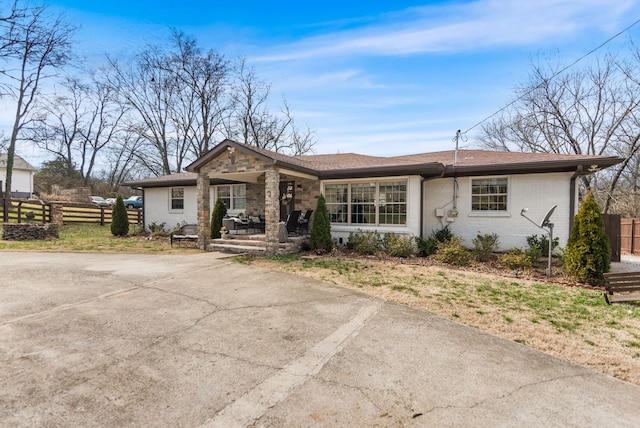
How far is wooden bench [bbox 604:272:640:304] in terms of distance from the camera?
5521 millimetres

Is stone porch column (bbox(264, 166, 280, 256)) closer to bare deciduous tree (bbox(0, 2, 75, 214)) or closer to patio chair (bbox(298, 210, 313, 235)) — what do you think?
patio chair (bbox(298, 210, 313, 235))

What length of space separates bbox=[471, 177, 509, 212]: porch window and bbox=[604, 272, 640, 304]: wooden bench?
4535mm

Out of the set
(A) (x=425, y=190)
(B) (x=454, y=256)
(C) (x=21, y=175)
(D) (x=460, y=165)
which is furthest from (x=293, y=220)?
(C) (x=21, y=175)

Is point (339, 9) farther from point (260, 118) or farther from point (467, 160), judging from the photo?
point (260, 118)

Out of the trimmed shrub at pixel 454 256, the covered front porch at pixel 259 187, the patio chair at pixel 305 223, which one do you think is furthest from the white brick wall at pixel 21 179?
the trimmed shrub at pixel 454 256

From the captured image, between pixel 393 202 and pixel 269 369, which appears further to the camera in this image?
pixel 393 202

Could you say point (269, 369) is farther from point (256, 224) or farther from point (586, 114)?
point (586, 114)

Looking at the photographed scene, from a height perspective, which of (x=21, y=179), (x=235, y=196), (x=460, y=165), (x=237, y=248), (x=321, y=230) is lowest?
(x=237, y=248)

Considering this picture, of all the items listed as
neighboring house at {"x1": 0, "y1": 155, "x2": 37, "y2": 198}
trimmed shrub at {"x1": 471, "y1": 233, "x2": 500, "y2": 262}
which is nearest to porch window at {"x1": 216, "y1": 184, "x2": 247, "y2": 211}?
trimmed shrub at {"x1": 471, "y1": 233, "x2": 500, "y2": 262}

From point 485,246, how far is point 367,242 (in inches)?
135

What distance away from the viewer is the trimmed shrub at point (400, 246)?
9609mm

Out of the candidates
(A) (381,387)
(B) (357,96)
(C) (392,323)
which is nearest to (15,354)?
(A) (381,387)

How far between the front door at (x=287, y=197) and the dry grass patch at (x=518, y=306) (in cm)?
422

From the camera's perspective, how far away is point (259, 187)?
13.3m
